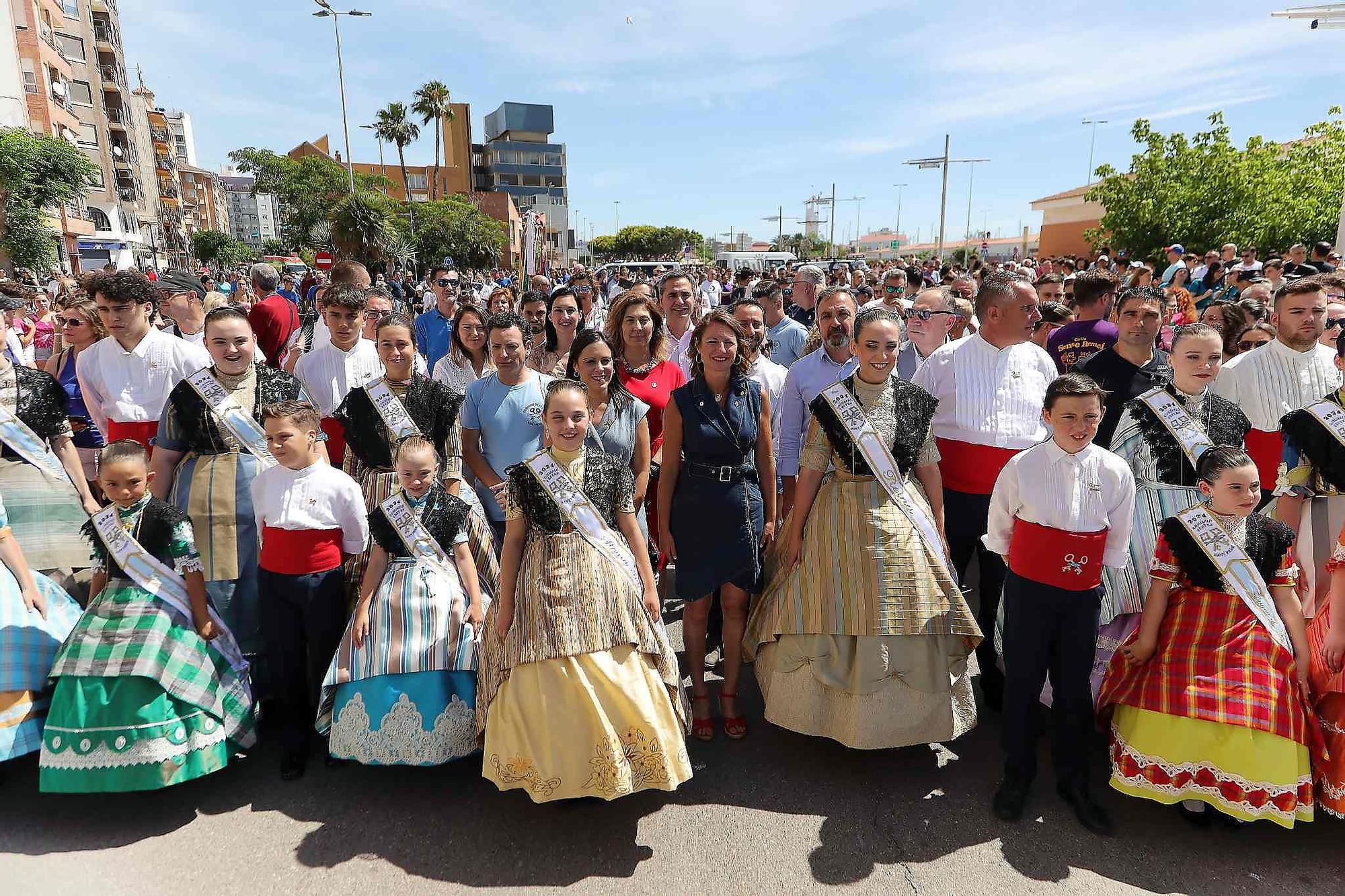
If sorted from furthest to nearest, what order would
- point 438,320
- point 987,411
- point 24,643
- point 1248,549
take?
point 438,320
point 987,411
point 24,643
point 1248,549

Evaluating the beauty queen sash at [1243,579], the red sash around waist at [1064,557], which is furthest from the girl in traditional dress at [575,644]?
the beauty queen sash at [1243,579]

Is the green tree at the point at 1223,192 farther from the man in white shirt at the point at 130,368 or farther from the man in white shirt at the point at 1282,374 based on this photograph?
the man in white shirt at the point at 130,368

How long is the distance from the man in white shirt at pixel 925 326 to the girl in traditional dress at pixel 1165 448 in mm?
1626

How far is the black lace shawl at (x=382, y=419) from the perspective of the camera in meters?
3.63

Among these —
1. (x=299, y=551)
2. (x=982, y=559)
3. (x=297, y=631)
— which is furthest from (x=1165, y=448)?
(x=297, y=631)

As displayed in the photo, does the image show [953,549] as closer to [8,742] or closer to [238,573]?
[238,573]

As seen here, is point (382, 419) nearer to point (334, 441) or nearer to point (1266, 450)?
point (334, 441)

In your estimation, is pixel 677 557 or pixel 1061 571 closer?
pixel 1061 571

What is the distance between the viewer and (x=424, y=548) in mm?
3234

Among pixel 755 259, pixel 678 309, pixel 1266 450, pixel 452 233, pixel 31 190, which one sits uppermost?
pixel 452 233

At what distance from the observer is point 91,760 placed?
282 cm

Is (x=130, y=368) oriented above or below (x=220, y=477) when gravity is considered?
above

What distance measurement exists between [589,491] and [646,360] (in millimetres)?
1542

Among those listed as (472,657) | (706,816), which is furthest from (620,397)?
(706,816)
